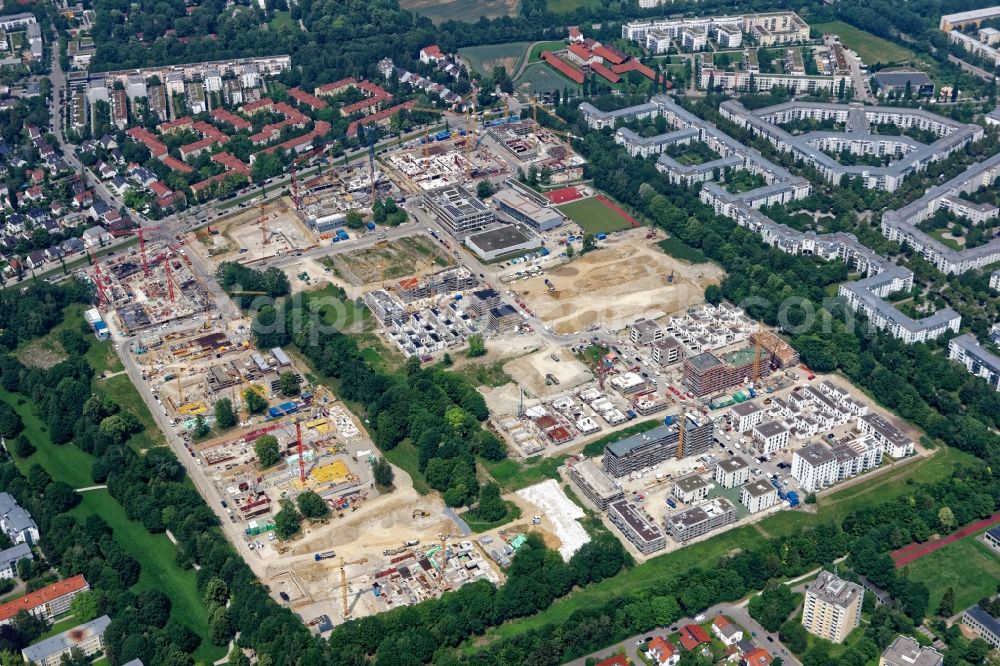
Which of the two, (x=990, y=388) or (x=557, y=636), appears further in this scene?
(x=990, y=388)

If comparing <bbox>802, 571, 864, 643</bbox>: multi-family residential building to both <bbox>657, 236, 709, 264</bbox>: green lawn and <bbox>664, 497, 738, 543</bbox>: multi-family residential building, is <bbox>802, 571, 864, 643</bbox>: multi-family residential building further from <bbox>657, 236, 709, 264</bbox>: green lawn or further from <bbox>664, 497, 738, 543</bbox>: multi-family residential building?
<bbox>657, 236, 709, 264</bbox>: green lawn

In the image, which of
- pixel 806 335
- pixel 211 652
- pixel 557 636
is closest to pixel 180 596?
pixel 211 652

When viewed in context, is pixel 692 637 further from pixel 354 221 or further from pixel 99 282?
pixel 99 282

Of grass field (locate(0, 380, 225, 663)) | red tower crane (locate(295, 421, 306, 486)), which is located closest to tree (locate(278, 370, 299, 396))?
red tower crane (locate(295, 421, 306, 486))

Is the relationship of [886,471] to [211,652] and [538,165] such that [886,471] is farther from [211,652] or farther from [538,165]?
[538,165]

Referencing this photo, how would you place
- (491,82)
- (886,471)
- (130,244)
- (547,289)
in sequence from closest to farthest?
(886,471)
(547,289)
(130,244)
(491,82)

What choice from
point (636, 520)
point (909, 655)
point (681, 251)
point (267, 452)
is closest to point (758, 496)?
point (636, 520)

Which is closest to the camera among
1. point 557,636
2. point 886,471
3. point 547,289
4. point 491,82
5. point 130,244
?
point 557,636

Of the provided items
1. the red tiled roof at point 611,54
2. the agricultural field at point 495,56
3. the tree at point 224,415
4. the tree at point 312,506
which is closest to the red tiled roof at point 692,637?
the tree at point 312,506
